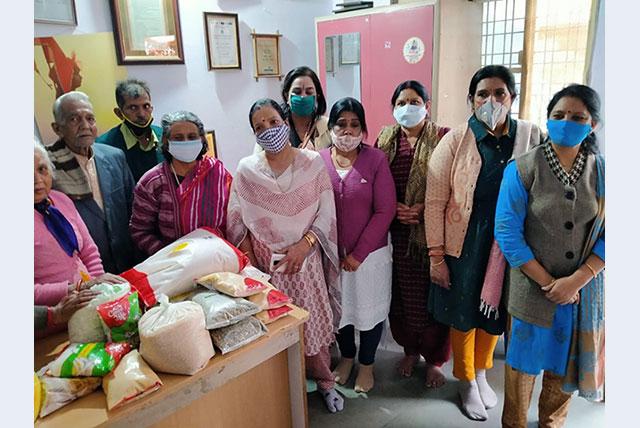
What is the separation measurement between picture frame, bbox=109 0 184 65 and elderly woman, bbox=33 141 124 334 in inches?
66.1

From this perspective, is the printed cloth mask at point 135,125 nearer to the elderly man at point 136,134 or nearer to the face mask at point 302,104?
the elderly man at point 136,134

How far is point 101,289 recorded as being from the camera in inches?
50.7

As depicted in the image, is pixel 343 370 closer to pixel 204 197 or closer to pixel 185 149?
pixel 204 197

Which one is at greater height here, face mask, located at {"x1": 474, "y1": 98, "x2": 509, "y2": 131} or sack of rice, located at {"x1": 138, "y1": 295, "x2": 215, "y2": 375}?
face mask, located at {"x1": 474, "y1": 98, "x2": 509, "y2": 131}

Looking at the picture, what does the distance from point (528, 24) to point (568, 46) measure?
0.31m

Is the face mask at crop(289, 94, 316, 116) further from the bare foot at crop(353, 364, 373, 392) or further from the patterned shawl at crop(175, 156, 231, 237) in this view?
the bare foot at crop(353, 364, 373, 392)

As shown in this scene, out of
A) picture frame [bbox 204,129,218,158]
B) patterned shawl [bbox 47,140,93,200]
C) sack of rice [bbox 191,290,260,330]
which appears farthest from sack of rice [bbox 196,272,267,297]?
picture frame [bbox 204,129,218,158]

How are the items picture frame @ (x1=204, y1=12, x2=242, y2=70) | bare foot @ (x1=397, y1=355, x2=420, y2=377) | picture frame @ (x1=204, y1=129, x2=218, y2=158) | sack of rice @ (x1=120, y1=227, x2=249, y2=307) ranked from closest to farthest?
sack of rice @ (x1=120, y1=227, x2=249, y2=307) → bare foot @ (x1=397, y1=355, x2=420, y2=377) → picture frame @ (x1=204, y1=12, x2=242, y2=70) → picture frame @ (x1=204, y1=129, x2=218, y2=158)

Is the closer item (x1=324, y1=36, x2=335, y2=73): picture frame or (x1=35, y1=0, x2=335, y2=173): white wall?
(x1=35, y1=0, x2=335, y2=173): white wall

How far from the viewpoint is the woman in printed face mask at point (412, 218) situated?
1.98m

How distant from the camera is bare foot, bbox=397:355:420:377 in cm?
233

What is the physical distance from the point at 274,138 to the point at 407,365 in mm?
1406

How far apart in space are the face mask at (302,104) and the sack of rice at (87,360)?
1469mm

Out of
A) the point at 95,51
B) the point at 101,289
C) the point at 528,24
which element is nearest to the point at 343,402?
the point at 101,289
